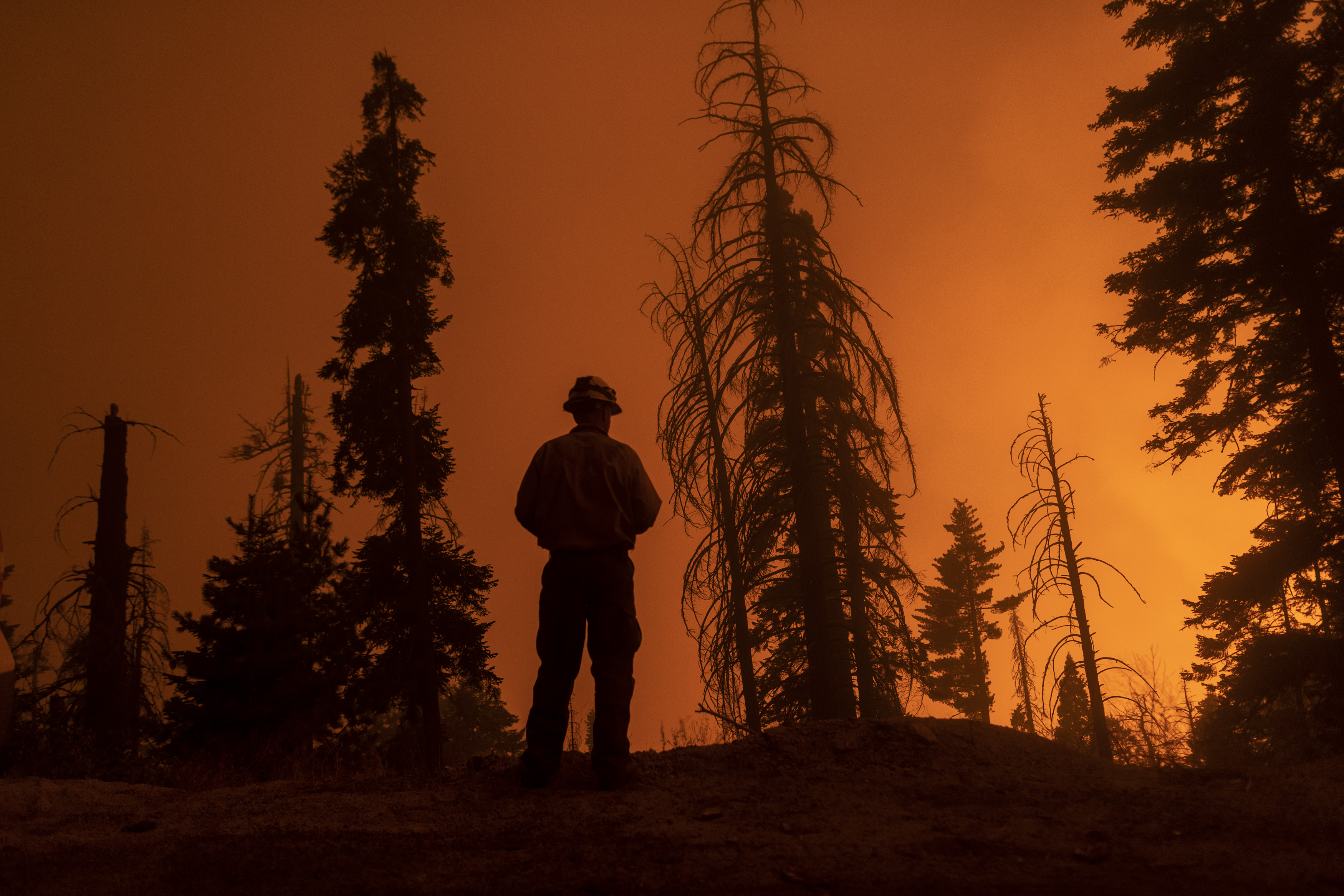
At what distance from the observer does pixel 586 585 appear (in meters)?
5.61

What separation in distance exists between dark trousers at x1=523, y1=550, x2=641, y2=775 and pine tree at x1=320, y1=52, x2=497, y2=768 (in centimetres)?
1255

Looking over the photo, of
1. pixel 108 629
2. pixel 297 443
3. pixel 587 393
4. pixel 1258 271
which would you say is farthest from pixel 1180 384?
pixel 297 443

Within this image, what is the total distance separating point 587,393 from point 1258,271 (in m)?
12.9

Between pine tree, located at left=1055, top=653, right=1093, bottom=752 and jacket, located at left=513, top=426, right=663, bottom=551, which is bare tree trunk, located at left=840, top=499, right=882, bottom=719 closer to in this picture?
jacket, located at left=513, top=426, right=663, bottom=551

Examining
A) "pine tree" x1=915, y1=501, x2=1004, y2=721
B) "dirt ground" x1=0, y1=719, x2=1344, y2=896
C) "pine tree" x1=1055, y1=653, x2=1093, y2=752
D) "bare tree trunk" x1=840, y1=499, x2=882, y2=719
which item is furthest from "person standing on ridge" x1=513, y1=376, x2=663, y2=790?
"pine tree" x1=915, y1=501, x2=1004, y2=721

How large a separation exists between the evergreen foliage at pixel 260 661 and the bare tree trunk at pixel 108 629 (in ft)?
3.27

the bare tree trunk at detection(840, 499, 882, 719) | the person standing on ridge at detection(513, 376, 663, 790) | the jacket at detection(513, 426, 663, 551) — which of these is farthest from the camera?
the bare tree trunk at detection(840, 499, 882, 719)

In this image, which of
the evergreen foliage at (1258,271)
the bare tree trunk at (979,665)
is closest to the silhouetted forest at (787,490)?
the evergreen foliage at (1258,271)

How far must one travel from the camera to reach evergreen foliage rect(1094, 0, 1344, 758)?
1281cm

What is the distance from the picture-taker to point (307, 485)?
30.2 m

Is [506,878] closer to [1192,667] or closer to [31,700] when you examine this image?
[31,700]

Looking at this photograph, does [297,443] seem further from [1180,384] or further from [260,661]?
[1180,384]

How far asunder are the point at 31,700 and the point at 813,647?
14401 millimetres

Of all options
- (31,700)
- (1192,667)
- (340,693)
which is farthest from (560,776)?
(1192,667)
